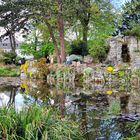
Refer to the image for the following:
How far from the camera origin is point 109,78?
2077cm

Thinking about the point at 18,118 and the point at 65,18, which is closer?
the point at 18,118

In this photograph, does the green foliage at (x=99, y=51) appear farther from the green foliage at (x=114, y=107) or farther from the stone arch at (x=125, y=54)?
the green foliage at (x=114, y=107)

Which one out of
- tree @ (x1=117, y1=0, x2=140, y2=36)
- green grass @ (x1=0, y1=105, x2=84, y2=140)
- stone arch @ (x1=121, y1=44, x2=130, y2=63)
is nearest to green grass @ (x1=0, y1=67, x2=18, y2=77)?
stone arch @ (x1=121, y1=44, x2=130, y2=63)

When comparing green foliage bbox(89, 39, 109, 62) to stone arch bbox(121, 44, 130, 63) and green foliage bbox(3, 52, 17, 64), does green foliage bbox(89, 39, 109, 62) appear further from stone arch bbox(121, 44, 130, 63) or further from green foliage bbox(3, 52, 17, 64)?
A: green foliage bbox(3, 52, 17, 64)

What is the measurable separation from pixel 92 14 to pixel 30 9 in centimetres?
732

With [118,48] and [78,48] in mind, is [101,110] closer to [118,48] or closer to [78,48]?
[118,48]

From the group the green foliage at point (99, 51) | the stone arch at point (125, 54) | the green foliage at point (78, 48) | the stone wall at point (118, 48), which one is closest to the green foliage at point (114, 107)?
the green foliage at point (99, 51)

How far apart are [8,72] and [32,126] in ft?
78.1

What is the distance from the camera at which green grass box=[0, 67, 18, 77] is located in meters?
Result: 28.1

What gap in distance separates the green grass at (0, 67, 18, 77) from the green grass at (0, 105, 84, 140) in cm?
2206

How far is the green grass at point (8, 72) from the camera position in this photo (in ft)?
92.2

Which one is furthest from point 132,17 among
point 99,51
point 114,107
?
point 114,107

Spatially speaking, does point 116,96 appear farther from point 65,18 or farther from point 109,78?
point 65,18

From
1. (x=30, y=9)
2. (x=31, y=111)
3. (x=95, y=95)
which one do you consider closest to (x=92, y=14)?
(x=30, y=9)
